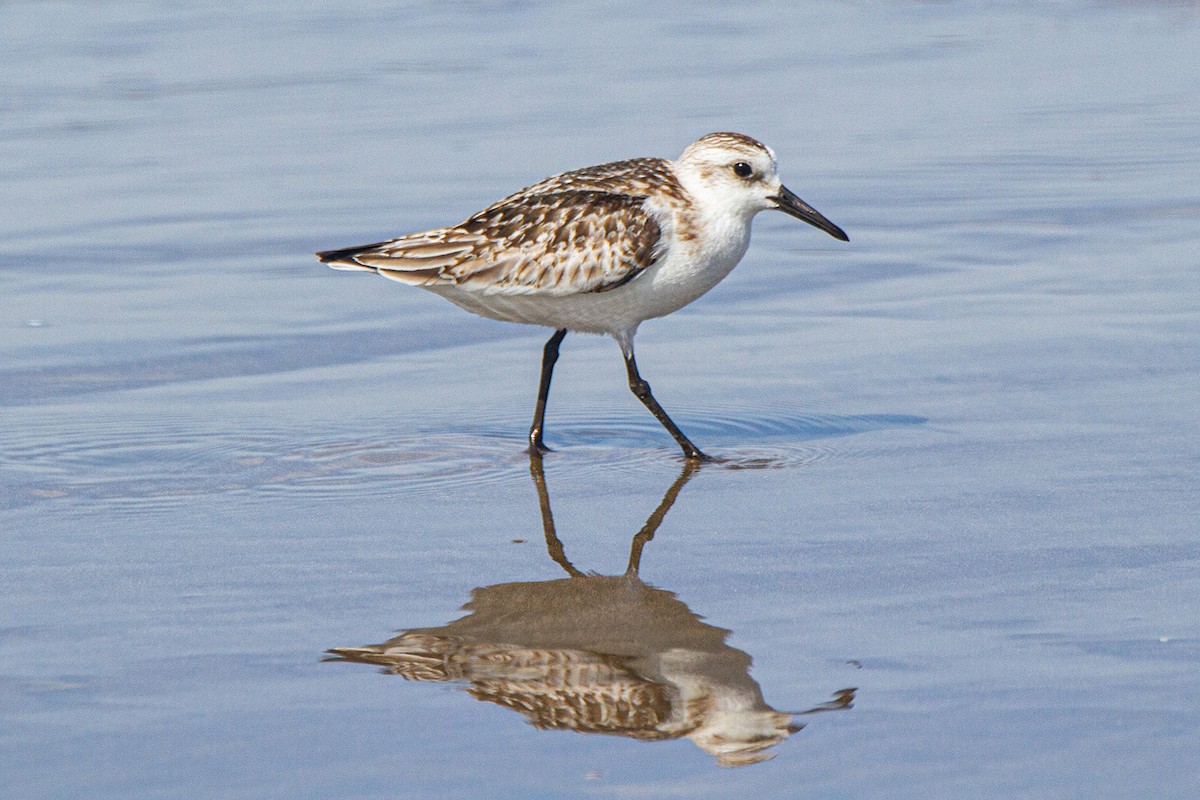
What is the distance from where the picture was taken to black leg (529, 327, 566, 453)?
6297mm

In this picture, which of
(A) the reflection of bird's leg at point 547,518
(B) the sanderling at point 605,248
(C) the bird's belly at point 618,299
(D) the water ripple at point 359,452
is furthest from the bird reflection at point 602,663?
(C) the bird's belly at point 618,299

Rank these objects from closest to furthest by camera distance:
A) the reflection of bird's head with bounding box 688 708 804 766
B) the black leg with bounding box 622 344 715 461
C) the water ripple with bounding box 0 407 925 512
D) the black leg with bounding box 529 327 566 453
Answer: the reflection of bird's head with bounding box 688 708 804 766 < the water ripple with bounding box 0 407 925 512 < the black leg with bounding box 622 344 715 461 < the black leg with bounding box 529 327 566 453

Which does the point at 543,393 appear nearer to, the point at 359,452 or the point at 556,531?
the point at 359,452

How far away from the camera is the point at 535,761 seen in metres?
3.65

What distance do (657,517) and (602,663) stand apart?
4.31 ft

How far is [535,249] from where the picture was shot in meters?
6.43

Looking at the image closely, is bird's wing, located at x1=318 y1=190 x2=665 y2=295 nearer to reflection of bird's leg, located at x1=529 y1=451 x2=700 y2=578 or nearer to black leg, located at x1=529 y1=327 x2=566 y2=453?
black leg, located at x1=529 y1=327 x2=566 y2=453

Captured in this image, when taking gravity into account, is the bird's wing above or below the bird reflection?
above

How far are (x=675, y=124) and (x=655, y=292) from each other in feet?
16.4

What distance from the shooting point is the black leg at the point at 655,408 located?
20.2ft

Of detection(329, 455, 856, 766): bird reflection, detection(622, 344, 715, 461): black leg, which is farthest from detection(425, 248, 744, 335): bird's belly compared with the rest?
detection(329, 455, 856, 766): bird reflection


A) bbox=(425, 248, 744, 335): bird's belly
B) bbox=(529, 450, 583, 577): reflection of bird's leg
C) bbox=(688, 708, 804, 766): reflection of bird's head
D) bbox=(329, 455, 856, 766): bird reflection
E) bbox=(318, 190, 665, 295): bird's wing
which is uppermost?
bbox=(318, 190, 665, 295): bird's wing

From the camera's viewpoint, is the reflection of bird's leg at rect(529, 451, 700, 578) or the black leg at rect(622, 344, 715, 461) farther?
the black leg at rect(622, 344, 715, 461)

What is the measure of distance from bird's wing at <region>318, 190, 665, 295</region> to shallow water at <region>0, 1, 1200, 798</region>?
53 cm
